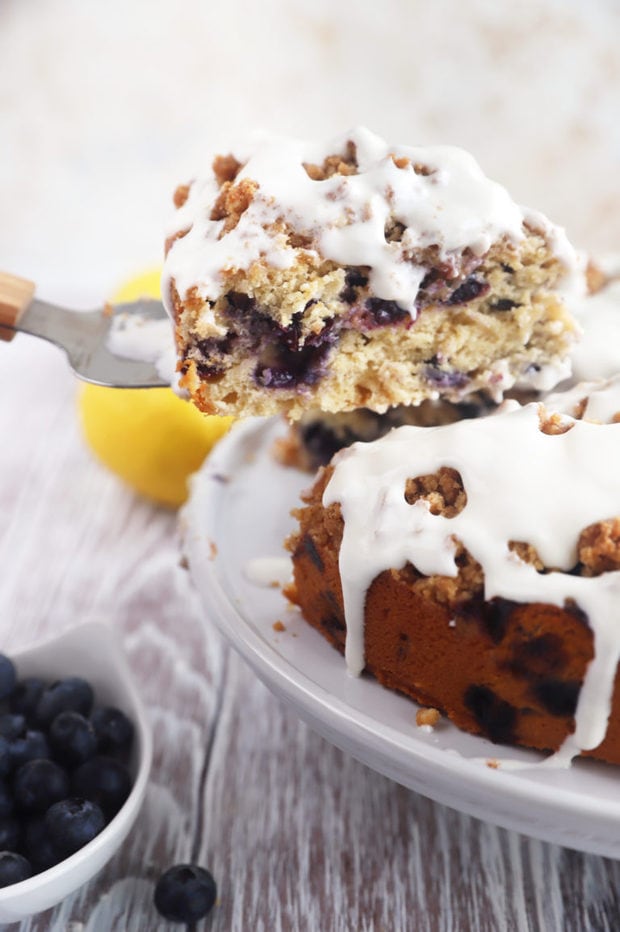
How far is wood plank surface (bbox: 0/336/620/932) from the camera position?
1305 mm

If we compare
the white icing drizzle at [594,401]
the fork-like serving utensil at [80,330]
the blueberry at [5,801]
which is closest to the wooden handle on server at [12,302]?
the fork-like serving utensil at [80,330]

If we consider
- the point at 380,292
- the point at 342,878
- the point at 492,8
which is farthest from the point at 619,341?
the point at 492,8

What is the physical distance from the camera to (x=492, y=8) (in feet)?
10.1

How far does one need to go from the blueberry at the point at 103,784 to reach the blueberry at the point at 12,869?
13 centimetres

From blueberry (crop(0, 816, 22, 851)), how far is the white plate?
1.23 ft

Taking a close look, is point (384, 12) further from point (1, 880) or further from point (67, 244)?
point (1, 880)

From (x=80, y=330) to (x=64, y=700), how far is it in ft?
2.05

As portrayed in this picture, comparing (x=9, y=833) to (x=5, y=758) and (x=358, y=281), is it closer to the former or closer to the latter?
(x=5, y=758)

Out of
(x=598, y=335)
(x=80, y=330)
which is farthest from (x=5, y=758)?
(x=598, y=335)

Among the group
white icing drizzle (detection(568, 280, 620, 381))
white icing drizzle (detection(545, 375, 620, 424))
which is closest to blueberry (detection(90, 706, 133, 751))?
white icing drizzle (detection(545, 375, 620, 424))

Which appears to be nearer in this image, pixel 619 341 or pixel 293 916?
pixel 293 916

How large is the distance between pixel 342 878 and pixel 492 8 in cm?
273

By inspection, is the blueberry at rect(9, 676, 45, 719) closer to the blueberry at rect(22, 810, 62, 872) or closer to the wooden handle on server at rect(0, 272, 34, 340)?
the blueberry at rect(22, 810, 62, 872)

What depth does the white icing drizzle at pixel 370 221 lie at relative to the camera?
1.33m
